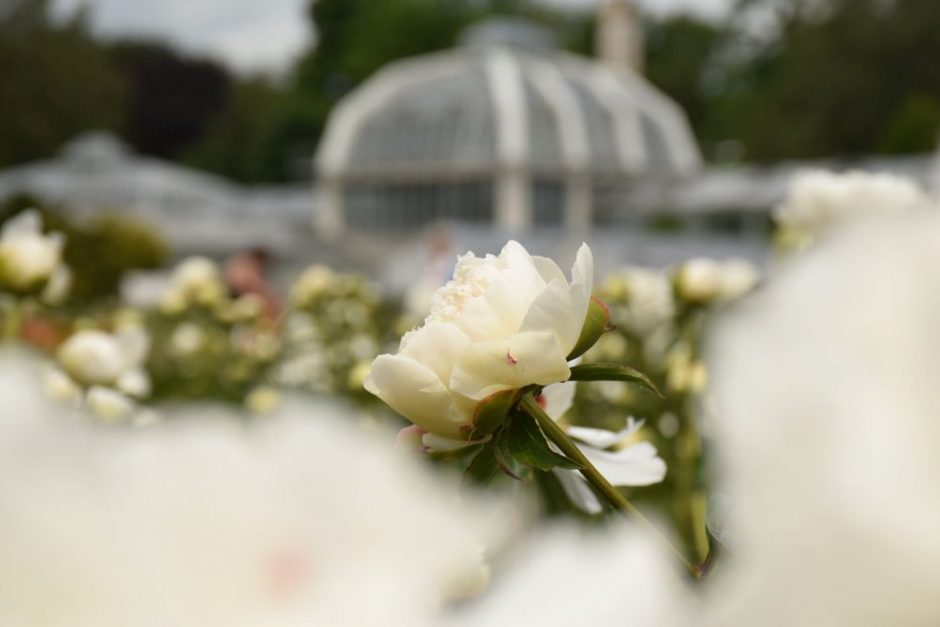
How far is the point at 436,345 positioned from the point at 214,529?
213 mm

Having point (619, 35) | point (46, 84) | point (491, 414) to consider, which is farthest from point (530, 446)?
point (619, 35)

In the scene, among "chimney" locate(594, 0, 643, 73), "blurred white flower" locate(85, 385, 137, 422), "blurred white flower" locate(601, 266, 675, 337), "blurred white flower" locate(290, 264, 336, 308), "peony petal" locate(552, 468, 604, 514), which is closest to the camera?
"peony petal" locate(552, 468, 604, 514)

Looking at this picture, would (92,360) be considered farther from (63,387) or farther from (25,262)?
(25,262)

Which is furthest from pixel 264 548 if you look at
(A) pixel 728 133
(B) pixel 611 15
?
(A) pixel 728 133

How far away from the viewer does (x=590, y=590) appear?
113 mm

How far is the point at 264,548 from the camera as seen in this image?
114 millimetres

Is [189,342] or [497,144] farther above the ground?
[189,342]

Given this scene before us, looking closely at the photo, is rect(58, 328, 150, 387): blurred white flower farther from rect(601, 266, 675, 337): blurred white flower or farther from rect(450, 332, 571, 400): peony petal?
rect(601, 266, 675, 337): blurred white flower

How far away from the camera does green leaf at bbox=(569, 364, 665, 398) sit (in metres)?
0.34

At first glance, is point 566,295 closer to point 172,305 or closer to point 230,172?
point 172,305

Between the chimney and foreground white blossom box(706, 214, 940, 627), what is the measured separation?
1809 centimetres

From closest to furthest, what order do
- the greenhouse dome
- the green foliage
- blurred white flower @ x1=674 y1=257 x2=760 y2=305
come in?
blurred white flower @ x1=674 y1=257 x2=760 y2=305 < the green foliage < the greenhouse dome

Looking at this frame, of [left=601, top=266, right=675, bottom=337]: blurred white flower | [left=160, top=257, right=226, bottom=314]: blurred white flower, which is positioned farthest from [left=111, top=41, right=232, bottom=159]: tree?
[left=601, top=266, right=675, bottom=337]: blurred white flower

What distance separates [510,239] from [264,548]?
8.9 inches
